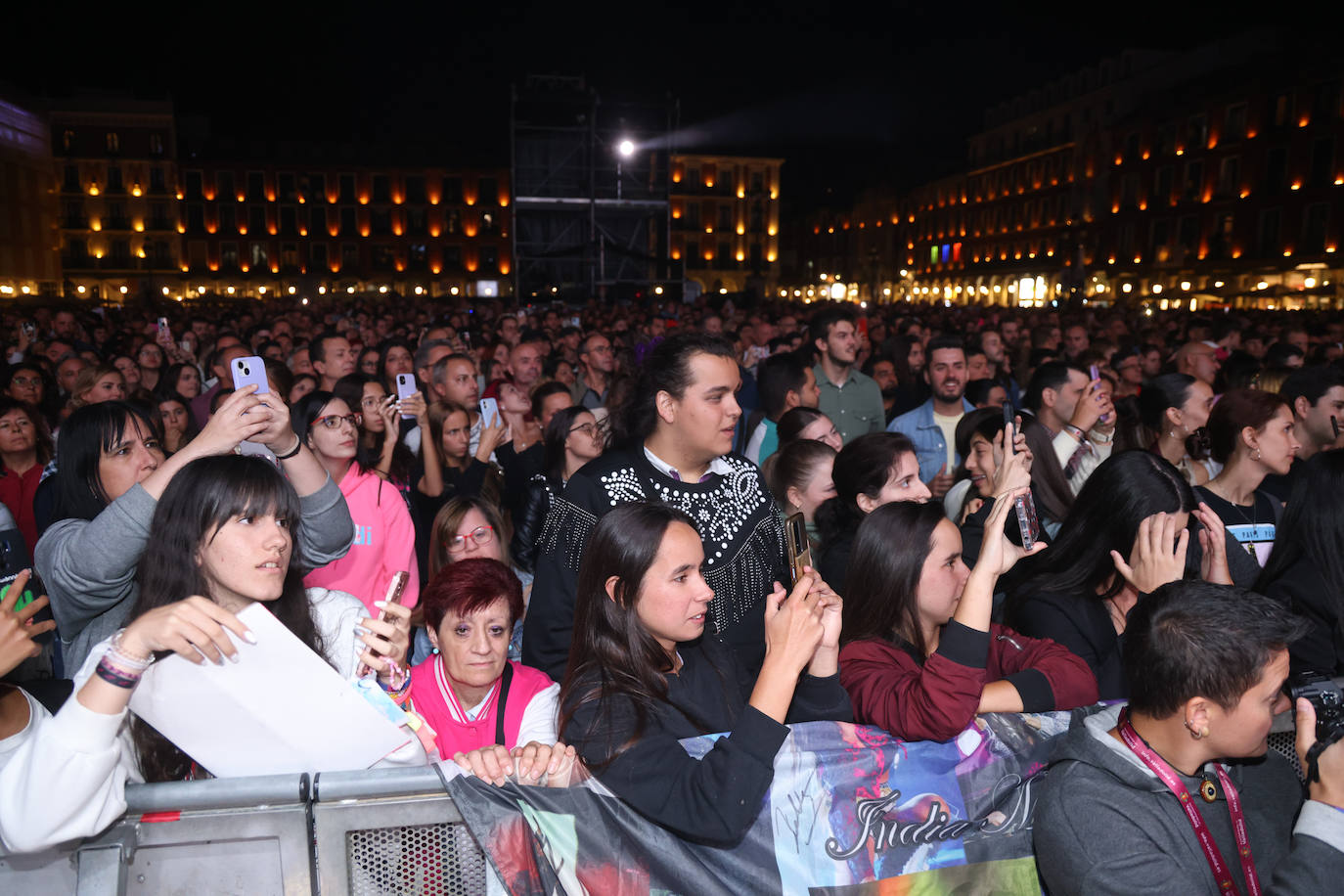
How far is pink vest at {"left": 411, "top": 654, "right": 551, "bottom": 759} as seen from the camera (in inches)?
110

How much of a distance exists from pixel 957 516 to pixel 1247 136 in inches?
1764

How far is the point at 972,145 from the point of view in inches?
2648

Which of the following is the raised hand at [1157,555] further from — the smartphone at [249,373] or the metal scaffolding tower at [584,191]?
the metal scaffolding tower at [584,191]

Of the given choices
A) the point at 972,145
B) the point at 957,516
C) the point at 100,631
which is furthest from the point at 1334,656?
the point at 972,145

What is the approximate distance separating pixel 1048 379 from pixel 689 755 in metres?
4.20

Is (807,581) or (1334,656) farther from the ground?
(807,581)

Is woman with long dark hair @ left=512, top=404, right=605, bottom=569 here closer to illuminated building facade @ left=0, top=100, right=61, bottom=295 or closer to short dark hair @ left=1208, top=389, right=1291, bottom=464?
short dark hair @ left=1208, top=389, right=1291, bottom=464

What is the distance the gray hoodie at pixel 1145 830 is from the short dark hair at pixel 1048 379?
3.58m

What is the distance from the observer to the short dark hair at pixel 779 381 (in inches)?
234

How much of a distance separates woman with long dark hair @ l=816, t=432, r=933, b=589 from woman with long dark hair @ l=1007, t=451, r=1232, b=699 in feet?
2.24

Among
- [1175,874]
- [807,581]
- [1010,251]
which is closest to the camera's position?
[1175,874]

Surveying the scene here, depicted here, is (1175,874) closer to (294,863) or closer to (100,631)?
(294,863)

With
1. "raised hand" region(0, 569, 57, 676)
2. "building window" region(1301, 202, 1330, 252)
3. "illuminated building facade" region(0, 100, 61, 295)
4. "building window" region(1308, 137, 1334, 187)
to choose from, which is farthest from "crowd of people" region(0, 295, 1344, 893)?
"illuminated building facade" region(0, 100, 61, 295)

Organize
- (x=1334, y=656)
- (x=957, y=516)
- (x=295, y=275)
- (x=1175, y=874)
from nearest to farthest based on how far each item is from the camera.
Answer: (x=1175, y=874) < (x=1334, y=656) < (x=957, y=516) < (x=295, y=275)
